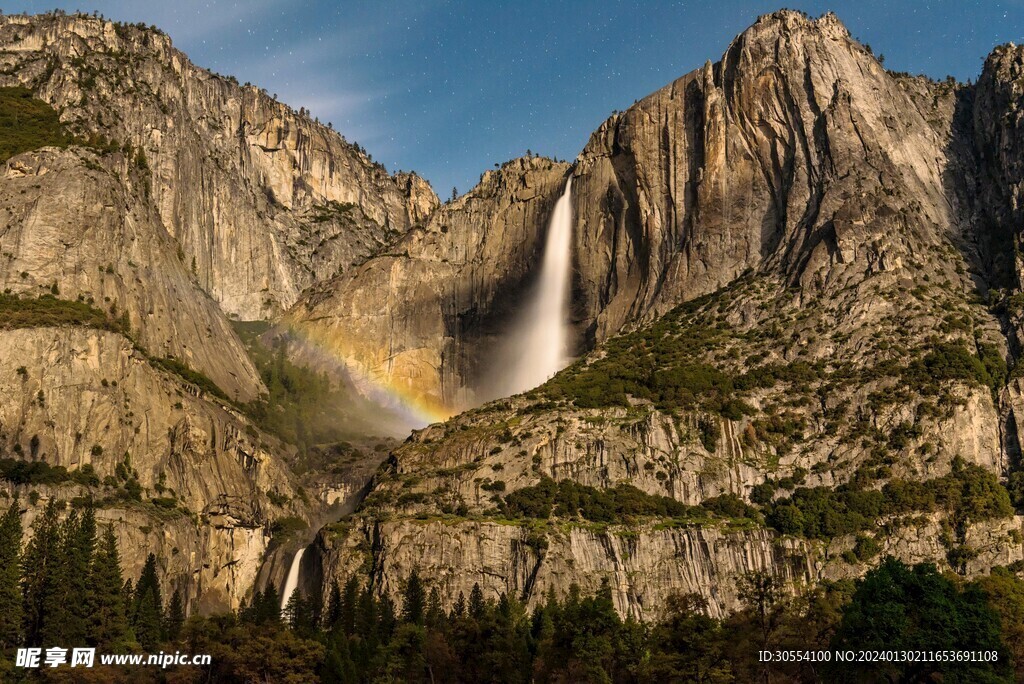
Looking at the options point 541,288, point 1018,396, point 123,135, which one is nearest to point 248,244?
point 123,135

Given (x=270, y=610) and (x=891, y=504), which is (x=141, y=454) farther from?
(x=891, y=504)

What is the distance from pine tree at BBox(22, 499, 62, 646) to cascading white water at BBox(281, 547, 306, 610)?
67.9 feet

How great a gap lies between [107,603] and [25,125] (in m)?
81.0

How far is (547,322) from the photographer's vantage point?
573ft

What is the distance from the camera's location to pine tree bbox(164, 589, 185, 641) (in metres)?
101

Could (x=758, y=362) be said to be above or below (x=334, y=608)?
above

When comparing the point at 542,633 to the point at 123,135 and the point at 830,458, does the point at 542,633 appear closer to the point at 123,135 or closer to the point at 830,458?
the point at 830,458

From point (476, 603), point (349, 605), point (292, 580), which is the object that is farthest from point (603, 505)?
point (292, 580)

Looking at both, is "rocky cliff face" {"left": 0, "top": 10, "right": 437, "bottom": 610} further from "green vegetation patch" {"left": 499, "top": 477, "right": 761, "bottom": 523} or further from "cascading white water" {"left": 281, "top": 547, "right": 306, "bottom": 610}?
"green vegetation patch" {"left": 499, "top": 477, "right": 761, "bottom": 523}

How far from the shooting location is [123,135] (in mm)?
175500

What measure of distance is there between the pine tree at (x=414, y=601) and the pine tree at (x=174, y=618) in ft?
54.3

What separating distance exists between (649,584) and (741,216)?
61.9 meters

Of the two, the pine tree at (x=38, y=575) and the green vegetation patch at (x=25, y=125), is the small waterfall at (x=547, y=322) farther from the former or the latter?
the pine tree at (x=38, y=575)

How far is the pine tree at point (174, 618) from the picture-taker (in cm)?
10096
